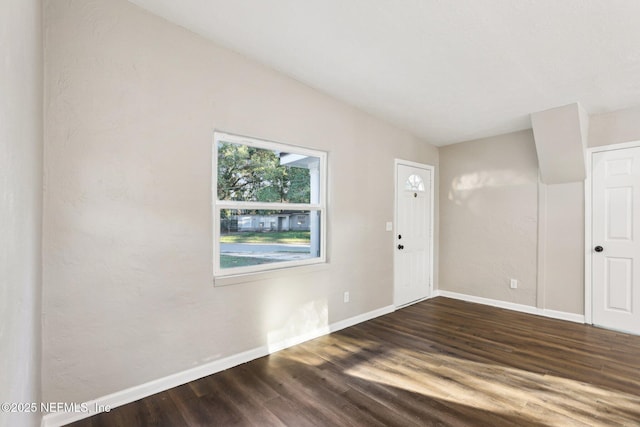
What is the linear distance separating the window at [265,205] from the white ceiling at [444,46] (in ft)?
2.70

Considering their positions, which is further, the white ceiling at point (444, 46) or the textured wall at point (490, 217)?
the textured wall at point (490, 217)

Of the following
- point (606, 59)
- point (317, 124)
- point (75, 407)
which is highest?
point (606, 59)

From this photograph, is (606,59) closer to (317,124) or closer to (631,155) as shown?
(631,155)

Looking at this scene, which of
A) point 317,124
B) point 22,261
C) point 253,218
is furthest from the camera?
point 317,124

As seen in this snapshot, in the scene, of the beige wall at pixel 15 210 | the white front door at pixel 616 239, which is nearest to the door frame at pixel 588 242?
the white front door at pixel 616 239

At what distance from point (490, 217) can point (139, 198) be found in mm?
4377

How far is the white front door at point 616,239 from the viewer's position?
3410 millimetres

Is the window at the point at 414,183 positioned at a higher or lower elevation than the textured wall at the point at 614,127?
lower

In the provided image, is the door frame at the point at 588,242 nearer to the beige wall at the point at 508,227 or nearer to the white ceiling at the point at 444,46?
the beige wall at the point at 508,227

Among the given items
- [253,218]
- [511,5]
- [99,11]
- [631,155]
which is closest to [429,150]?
[631,155]

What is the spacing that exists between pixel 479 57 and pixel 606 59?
3.27 feet

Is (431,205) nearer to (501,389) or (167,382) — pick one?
(501,389)

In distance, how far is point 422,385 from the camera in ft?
7.84

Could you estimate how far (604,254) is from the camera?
11.8 ft
